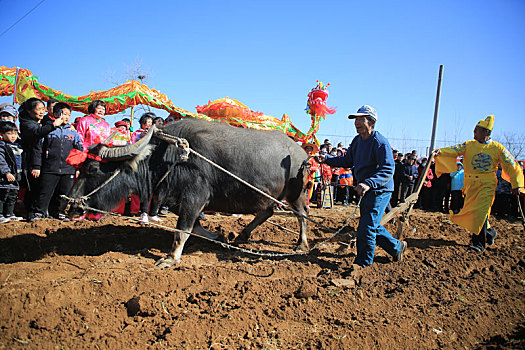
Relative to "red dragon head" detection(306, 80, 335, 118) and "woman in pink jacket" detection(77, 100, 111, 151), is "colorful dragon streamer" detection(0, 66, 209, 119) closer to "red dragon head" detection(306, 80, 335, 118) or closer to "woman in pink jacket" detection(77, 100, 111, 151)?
"woman in pink jacket" detection(77, 100, 111, 151)

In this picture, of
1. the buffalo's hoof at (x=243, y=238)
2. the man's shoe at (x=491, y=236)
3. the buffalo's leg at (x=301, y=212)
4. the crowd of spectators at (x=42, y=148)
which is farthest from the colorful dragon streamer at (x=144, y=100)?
the man's shoe at (x=491, y=236)

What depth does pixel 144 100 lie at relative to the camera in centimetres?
→ 832

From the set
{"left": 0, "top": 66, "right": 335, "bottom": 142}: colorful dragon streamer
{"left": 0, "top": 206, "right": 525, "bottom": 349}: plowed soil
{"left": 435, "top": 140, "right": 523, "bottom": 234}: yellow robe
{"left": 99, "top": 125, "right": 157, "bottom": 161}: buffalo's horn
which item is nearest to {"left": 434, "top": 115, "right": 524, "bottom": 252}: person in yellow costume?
{"left": 435, "top": 140, "right": 523, "bottom": 234}: yellow robe

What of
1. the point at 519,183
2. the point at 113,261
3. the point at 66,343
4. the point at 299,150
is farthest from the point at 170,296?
the point at 519,183

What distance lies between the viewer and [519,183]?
5.09 meters

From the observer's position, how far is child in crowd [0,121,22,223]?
5320 mm

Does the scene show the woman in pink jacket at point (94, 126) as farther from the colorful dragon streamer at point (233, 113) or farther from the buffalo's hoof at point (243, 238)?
the colorful dragon streamer at point (233, 113)

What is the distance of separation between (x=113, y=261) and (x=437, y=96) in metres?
5.44

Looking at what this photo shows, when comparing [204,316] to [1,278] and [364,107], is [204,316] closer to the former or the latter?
[1,278]

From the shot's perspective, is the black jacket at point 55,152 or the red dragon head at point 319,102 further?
the red dragon head at point 319,102

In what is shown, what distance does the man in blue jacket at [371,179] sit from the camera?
13.0 feet

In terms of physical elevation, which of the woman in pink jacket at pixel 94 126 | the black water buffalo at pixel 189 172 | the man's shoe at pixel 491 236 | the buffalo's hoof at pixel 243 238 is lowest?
the buffalo's hoof at pixel 243 238

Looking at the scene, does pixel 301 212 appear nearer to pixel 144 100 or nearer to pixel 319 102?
pixel 319 102

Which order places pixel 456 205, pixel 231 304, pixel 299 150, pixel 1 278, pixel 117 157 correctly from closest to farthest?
pixel 231 304, pixel 1 278, pixel 117 157, pixel 299 150, pixel 456 205
